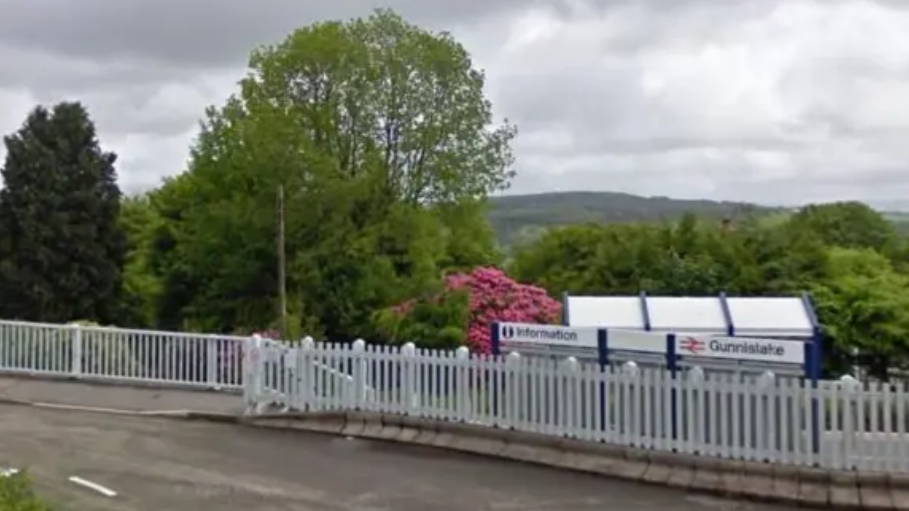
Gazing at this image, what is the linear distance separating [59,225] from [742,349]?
29075 mm

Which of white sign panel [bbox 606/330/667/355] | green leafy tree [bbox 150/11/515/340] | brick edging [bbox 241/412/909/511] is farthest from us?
green leafy tree [bbox 150/11/515/340]

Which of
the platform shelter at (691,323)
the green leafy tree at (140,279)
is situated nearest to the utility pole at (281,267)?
the green leafy tree at (140,279)

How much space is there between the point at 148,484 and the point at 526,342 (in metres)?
5.49

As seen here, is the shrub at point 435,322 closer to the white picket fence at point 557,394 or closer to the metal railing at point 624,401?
the white picket fence at point 557,394

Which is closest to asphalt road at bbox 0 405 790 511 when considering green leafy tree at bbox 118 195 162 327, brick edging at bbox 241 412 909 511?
brick edging at bbox 241 412 909 511

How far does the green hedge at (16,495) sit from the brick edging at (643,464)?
7.11 meters

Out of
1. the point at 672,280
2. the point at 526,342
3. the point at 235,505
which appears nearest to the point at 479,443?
the point at 526,342

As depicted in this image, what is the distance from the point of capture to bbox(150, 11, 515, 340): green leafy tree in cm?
3012

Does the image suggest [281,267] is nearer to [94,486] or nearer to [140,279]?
[140,279]

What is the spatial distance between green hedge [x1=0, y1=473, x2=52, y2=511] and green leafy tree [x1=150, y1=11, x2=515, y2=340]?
66.1ft

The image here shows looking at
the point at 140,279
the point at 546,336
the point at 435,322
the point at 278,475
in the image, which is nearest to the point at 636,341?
the point at 546,336

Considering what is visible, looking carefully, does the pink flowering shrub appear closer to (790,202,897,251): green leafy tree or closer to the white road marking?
the white road marking

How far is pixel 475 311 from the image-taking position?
79.9 ft

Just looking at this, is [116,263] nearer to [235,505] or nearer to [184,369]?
[184,369]
